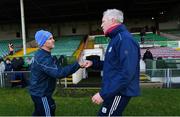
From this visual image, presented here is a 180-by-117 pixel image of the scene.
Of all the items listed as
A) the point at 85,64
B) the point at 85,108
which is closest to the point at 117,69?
the point at 85,64

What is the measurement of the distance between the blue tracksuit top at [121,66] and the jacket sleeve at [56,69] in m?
0.62

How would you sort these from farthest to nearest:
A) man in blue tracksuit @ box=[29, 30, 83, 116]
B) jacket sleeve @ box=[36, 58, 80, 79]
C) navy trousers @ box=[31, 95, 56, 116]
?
navy trousers @ box=[31, 95, 56, 116], man in blue tracksuit @ box=[29, 30, 83, 116], jacket sleeve @ box=[36, 58, 80, 79]

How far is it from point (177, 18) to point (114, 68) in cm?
4374

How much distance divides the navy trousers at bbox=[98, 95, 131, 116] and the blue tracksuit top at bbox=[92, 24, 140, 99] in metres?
0.09

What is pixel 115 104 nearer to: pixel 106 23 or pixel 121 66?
pixel 121 66

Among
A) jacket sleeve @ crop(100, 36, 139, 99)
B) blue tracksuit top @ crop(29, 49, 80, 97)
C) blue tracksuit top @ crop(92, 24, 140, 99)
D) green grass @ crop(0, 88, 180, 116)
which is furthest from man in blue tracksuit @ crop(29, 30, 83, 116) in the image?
green grass @ crop(0, 88, 180, 116)

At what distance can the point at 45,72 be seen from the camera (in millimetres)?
4488

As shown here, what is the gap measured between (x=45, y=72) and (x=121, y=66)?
1.18 m

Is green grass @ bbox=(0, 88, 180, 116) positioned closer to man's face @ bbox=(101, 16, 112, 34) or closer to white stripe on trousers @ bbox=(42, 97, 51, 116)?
white stripe on trousers @ bbox=(42, 97, 51, 116)

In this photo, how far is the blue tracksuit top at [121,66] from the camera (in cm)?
365

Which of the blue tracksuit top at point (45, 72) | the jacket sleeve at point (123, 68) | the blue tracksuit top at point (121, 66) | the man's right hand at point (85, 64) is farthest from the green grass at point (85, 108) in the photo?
the jacket sleeve at point (123, 68)

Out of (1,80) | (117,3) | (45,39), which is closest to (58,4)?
(117,3)

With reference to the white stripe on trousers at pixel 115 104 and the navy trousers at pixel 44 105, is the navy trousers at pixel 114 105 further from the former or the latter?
the navy trousers at pixel 44 105

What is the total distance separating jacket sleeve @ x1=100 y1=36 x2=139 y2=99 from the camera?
3637 mm
